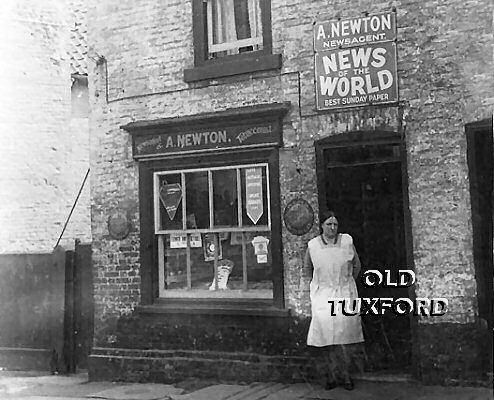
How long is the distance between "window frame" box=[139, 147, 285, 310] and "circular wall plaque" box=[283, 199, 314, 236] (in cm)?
9

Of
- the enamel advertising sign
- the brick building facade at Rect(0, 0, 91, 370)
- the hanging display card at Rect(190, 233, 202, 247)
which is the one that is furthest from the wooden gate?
the enamel advertising sign

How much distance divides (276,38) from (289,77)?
33 cm

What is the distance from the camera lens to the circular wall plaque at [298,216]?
17.1ft

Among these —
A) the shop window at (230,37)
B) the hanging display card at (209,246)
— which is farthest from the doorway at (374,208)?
the hanging display card at (209,246)

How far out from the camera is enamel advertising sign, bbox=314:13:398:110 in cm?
473

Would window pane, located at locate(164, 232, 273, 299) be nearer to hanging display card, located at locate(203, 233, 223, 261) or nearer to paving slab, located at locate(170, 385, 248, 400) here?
hanging display card, located at locate(203, 233, 223, 261)

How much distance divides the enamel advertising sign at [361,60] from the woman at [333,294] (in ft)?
2.98

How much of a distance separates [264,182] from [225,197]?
40cm

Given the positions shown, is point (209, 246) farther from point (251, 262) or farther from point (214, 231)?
point (251, 262)

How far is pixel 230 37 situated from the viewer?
5680 mm

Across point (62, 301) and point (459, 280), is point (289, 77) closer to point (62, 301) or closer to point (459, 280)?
point (459, 280)

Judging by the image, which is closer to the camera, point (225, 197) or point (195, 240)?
point (225, 197)

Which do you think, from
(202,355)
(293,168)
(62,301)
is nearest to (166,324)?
(202,355)

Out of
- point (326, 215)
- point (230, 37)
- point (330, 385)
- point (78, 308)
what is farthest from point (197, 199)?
point (330, 385)
